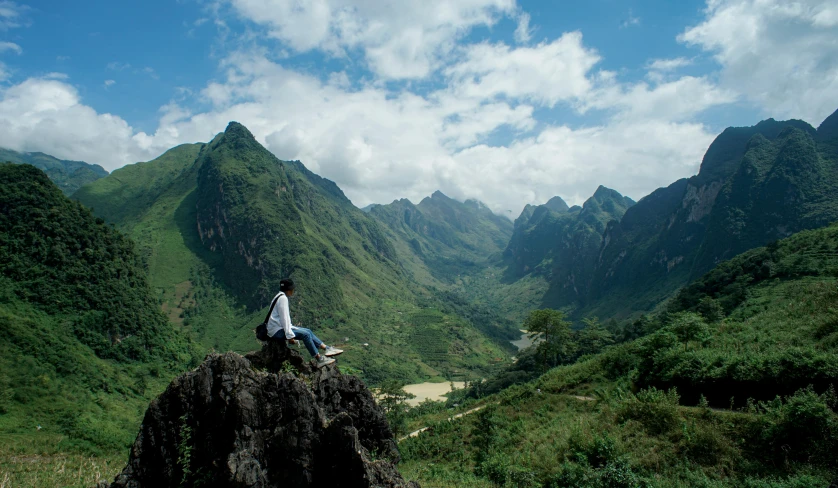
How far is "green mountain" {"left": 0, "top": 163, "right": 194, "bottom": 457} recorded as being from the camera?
145ft

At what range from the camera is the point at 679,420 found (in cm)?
1291

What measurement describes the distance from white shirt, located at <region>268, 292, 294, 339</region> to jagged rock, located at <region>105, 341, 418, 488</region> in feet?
3.13

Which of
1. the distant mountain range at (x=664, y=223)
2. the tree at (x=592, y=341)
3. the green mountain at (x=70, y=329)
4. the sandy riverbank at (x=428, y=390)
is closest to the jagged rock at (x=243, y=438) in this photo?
the green mountain at (x=70, y=329)

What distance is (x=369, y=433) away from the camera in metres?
9.75

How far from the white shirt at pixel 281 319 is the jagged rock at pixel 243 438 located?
0.95 metres

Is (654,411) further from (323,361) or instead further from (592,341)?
(592,341)

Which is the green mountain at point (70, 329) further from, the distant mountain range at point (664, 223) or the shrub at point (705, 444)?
the distant mountain range at point (664, 223)

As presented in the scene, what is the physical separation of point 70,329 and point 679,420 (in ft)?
285

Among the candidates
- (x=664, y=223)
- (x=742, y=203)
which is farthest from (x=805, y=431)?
(x=664, y=223)

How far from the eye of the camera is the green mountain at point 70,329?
44125mm

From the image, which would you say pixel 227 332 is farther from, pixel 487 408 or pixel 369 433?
pixel 369 433

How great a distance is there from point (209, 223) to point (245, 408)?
179 metres

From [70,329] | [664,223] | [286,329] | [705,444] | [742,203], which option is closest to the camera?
[286,329]

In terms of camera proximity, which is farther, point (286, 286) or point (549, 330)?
point (549, 330)
